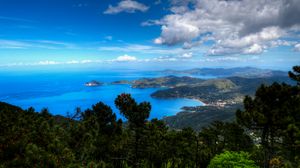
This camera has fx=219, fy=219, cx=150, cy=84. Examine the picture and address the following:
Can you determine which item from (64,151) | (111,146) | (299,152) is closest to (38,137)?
(64,151)

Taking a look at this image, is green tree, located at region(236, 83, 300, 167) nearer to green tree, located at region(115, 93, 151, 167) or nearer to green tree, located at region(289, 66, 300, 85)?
green tree, located at region(289, 66, 300, 85)

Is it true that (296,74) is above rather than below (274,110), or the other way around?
above

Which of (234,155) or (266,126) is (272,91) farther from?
(234,155)

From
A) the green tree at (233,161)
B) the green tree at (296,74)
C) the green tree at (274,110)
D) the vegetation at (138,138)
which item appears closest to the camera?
the vegetation at (138,138)

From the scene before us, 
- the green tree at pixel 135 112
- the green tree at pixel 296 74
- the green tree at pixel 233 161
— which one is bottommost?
the green tree at pixel 233 161

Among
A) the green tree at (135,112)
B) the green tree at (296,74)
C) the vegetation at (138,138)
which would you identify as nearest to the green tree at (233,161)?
the vegetation at (138,138)

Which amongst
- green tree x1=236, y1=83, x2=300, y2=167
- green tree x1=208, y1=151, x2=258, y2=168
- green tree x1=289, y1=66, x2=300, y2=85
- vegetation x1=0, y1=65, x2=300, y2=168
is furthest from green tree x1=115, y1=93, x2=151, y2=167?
green tree x1=289, y1=66, x2=300, y2=85

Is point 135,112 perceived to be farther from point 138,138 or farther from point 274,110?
point 274,110

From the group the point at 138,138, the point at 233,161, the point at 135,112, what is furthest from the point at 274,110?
the point at 138,138

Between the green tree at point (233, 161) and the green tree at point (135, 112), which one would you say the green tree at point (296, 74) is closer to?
the green tree at point (233, 161)
